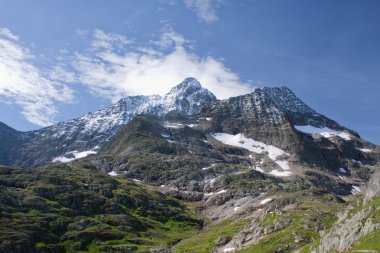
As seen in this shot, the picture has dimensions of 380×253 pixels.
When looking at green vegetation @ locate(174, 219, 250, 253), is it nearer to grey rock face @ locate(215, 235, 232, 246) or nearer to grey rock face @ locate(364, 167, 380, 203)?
grey rock face @ locate(215, 235, 232, 246)

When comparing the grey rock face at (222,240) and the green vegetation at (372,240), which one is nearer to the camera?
the green vegetation at (372,240)

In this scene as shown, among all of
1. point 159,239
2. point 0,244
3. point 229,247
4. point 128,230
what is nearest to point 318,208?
point 229,247

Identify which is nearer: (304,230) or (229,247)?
(304,230)

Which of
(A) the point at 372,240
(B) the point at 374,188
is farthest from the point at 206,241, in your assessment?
(A) the point at 372,240

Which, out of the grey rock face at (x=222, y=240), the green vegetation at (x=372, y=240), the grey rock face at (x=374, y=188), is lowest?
the green vegetation at (x=372, y=240)

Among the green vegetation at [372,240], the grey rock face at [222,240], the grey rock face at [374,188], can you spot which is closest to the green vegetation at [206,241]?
the grey rock face at [222,240]

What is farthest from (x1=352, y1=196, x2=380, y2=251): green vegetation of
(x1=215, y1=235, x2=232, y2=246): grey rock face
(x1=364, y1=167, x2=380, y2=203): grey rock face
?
(x1=215, y1=235, x2=232, y2=246): grey rock face

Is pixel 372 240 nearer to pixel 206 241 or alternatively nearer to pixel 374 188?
pixel 374 188

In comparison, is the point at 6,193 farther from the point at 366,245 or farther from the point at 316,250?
the point at 366,245

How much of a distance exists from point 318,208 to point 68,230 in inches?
3909

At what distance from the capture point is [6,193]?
197875 mm

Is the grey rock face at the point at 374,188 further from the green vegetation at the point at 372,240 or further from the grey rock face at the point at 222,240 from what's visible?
the grey rock face at the point at 222,240

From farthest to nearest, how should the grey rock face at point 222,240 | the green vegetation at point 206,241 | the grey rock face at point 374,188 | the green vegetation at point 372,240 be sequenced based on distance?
the grey rock face at point 222,240
the green vegetation at point 206,241
the grey rock face at point 374,188
the green vegetation at point 372,240

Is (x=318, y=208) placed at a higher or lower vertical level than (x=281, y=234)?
higher
